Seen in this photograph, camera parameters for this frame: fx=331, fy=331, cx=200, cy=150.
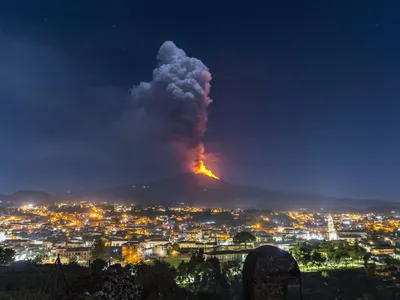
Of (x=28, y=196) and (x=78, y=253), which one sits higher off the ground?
(x=28, y=196)

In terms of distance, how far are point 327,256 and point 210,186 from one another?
144482 mm

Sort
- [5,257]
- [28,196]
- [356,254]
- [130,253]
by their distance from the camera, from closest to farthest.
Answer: [5,257]
[356,254]
[130,253]
[28,196]

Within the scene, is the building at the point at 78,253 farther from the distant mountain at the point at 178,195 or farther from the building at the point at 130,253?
the distant mountain at the point at 178,195

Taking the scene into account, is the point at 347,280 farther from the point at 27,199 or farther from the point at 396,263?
the point at 27,199

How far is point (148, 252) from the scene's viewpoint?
3847cm

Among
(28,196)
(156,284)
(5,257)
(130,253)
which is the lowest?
(156,284)

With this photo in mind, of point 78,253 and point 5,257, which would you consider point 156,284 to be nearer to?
point 5,257

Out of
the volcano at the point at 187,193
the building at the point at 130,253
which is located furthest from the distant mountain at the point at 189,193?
the building at the point at 130,253

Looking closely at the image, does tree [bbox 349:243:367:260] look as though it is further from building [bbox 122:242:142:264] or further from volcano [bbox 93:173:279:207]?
volcano [bbox 93:173:279:207]

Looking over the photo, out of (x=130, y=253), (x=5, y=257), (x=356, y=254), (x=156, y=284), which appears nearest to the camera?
→ (x=156, y=284)

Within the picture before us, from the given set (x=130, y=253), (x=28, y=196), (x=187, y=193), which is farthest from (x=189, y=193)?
(x=130, y=253)

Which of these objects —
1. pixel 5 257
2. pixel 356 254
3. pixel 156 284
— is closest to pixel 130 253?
pixel 5 257

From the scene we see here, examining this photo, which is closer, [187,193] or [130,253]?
[130,253]

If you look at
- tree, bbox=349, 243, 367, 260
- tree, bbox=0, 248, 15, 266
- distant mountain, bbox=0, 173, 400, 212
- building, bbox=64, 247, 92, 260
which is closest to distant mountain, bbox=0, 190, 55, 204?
distant mountain, bbox=0, 173, 400, 212
